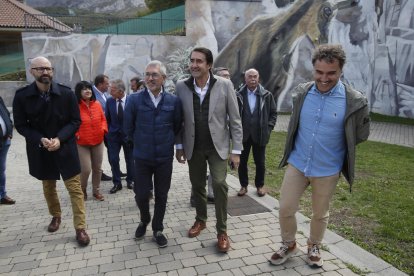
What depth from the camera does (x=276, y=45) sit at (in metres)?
19.1

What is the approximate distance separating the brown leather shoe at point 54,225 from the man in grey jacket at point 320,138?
2777mm

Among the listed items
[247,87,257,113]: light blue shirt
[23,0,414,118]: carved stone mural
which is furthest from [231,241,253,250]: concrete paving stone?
[23,0,414,118]: carved stone mural

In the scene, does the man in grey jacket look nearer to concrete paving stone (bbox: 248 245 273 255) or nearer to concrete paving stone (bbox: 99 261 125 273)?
concrete paving stone (bbox: 248 245 273 255)

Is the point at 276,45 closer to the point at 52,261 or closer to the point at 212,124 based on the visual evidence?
the point at 212,124

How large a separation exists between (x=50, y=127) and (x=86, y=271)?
1654mm

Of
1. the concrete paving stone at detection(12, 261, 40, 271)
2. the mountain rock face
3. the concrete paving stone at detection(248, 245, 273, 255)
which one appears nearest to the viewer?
the concrete paving stone at detection(12, 261, 40, 271)

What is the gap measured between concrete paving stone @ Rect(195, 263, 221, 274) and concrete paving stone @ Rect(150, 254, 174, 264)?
35 centimetres

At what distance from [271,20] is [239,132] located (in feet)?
54.2

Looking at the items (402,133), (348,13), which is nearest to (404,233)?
(402,133)

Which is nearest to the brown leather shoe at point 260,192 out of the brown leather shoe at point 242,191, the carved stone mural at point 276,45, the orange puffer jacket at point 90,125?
the brown leather shoe at point 242,191

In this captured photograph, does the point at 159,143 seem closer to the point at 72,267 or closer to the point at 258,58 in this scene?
the point at 72,267

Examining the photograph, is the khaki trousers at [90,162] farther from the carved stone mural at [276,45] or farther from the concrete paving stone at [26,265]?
the carved stone mural at [276,45]

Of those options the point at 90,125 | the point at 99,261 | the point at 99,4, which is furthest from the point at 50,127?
the point at 99,4

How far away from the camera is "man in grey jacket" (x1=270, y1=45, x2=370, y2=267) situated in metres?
3.12
